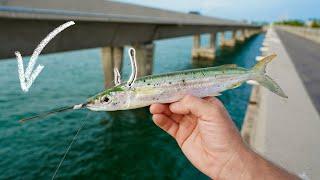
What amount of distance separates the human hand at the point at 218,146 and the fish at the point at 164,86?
131 millimetres

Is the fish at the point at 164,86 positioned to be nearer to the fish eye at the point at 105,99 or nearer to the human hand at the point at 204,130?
the fish eye at the point at 105,99

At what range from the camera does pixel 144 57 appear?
22984 mm

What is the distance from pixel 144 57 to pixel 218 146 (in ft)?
64.7

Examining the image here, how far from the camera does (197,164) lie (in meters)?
3.92

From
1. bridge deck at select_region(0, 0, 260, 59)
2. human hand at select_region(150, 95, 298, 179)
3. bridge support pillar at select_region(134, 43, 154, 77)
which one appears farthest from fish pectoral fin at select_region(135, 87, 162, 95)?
bridge support pillar at select_region(134, 43, 154, 77)

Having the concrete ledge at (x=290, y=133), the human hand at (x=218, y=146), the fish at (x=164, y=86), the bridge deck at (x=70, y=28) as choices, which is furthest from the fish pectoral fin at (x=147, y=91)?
the bridge deck at (x=70, y=28)

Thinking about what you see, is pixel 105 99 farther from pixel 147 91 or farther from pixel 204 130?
pixel 204 130

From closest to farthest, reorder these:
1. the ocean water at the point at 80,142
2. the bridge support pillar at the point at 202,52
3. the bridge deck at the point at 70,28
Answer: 1. the bridge deck at the point at 70,28
2. the ocean water at the point at 80,142
3. the bridge support pillar at the point at 202,52

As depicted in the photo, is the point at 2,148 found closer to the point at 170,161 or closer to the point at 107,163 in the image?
the point at 107,163

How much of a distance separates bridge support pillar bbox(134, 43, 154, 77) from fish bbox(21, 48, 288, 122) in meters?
19.0

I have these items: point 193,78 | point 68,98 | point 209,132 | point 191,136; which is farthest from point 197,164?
point 68,98

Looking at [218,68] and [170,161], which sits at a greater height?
[218,68]

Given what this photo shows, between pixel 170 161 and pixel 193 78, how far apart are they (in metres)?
9.76

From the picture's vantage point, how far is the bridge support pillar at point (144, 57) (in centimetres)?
2258
